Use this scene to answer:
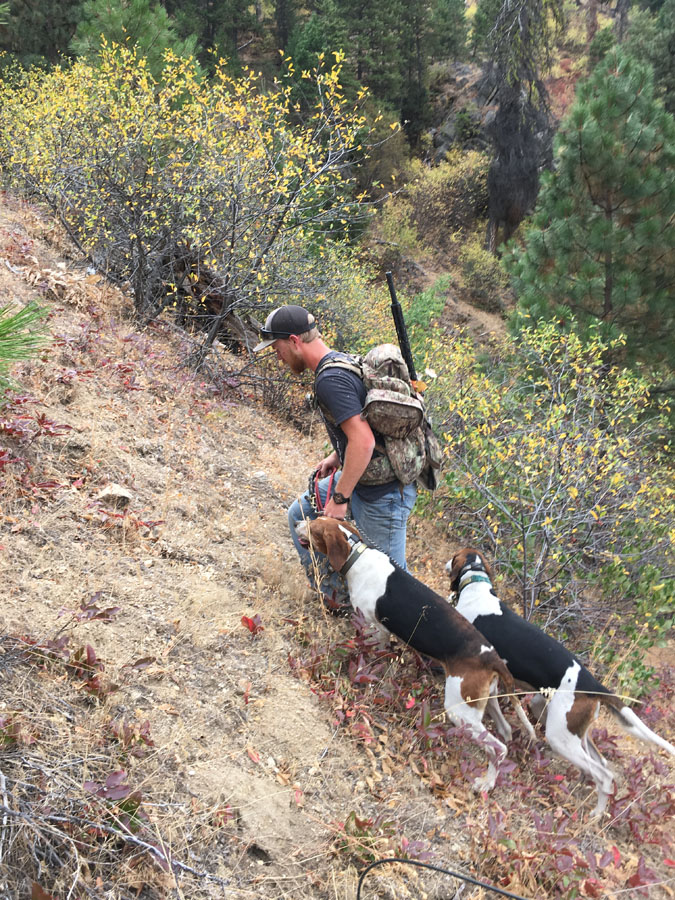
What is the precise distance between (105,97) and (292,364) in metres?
7.58

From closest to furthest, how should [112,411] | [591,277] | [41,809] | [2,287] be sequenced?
[41,809]
[112,411]
[2,287]
[591,277]

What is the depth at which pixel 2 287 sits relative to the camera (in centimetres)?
633

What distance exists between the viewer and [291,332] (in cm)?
309

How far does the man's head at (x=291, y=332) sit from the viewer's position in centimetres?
307

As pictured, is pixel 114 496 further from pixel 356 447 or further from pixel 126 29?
pixel 126 29

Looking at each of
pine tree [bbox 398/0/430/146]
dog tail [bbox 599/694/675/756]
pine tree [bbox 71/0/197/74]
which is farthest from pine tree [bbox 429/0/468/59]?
dog tail [bbox 599/694/675/756]

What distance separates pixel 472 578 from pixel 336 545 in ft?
2.77

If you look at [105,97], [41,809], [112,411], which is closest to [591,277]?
[112,411]

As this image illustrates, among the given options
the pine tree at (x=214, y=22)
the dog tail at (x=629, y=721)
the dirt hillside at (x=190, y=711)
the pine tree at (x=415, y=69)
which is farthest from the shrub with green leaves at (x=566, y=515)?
the pine tree at (x=415, y=69)

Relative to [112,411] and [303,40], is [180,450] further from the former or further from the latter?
[303,40]

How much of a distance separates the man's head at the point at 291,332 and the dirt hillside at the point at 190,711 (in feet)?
4.61

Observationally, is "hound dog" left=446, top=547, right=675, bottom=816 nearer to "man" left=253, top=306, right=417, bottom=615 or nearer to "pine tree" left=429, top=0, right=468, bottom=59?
"man" left=253, top=306, right=417, bottom=615

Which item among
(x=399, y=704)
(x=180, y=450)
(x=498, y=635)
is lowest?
(x=180, y=450)

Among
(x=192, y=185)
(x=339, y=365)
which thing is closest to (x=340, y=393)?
(x=339, y=365)
